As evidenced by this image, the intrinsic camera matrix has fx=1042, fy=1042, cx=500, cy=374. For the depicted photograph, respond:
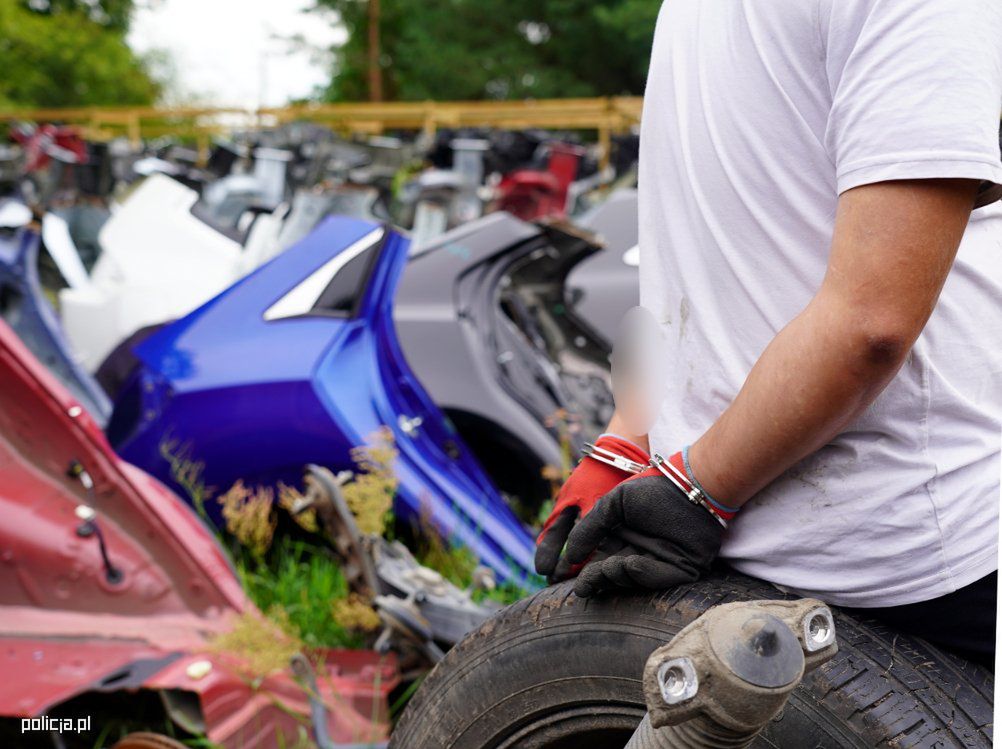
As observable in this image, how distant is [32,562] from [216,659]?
56 cm

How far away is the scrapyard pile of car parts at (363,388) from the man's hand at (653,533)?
6.02 ft

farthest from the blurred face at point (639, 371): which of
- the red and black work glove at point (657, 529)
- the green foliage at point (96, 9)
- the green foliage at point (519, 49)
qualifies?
the green foliage at point (96, 9)

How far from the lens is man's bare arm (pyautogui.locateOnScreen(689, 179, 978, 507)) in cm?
95

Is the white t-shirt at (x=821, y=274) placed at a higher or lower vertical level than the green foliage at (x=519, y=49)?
lower

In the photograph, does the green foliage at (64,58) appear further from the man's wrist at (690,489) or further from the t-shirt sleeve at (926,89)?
the t-shirt sleeve at (926,89)

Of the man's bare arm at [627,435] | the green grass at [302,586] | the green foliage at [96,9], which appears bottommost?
the green grass at [302,586]

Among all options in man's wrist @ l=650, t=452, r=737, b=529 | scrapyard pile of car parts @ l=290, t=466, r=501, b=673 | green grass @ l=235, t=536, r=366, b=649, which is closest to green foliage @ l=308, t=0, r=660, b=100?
green grass @ l=235, t=536, r=366, b=649

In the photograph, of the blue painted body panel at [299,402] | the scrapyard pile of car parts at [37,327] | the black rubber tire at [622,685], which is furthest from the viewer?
the scrapyard pile of car parts at [37,327]

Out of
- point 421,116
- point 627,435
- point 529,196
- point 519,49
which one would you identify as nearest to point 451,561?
point 627,435

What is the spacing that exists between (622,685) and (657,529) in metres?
0.20

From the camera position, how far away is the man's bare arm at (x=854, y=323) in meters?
0.95

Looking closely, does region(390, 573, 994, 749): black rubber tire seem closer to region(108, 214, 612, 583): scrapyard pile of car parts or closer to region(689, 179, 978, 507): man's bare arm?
region(689, 179, 978, 507): man's bare arm

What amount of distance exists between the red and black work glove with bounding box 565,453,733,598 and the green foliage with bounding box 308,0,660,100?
2653 cm

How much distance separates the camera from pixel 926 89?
3.03 feet
